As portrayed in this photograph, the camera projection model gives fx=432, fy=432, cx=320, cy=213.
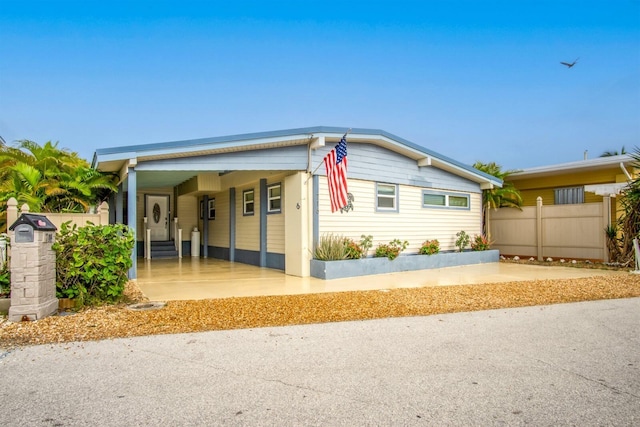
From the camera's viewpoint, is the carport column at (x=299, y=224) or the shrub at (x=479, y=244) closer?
the carport column at (x=299, y=224)

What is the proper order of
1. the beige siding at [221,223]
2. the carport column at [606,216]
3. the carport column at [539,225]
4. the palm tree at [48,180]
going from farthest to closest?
the beige siding at [221,223]
the carport column at [539,225]
the carport column at [606,216]
the palm tree at [48,180]

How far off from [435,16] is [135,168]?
12.4 m

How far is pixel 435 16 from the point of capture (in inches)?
632

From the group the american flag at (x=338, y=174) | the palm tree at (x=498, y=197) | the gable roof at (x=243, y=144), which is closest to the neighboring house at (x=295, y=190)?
the gable roof at (x=243, y=144)

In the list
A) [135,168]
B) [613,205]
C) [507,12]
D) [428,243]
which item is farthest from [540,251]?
[135,168]

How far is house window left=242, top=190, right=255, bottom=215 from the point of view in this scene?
13758 mm

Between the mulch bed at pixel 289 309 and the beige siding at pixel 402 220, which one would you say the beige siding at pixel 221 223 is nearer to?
the beige siding at pixel 402 220

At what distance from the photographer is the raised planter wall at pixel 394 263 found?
10.4 meters

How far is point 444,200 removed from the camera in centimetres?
1464

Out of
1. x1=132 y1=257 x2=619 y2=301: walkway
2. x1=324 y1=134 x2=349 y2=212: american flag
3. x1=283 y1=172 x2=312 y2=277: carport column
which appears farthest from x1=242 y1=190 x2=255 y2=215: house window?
x1=324 y1=134 x2=349 y2=212: american flag

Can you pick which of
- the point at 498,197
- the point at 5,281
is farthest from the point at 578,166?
the point at 5,281

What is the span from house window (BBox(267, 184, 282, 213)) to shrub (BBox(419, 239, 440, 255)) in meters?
4.58

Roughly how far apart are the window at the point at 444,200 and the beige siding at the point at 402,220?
0.17 metres

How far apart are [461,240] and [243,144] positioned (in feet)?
27.7
